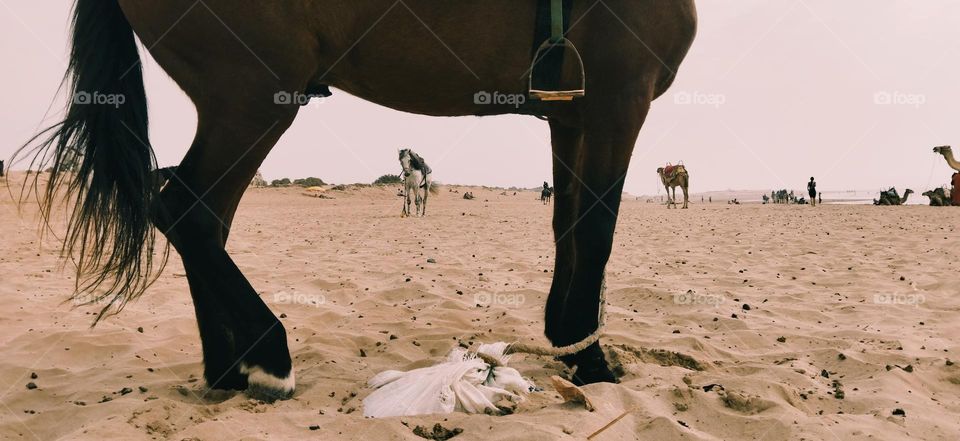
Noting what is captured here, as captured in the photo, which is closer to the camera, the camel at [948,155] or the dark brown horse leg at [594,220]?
the dark brown horse leg at [594,220]

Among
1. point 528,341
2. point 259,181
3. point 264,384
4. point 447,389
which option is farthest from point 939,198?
point 259,181

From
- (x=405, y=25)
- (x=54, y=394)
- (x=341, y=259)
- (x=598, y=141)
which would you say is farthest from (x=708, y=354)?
(x=341, y=259)

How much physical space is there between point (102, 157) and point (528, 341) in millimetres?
2419

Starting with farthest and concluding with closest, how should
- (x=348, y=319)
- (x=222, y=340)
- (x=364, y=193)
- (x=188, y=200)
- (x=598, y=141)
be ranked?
(x=364, y=193) → (x=348, y=319) → (x=598, y=141) → (x=222, y=340) → (x=188, y=200)

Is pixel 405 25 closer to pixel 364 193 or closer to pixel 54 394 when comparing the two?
pixel 54 394

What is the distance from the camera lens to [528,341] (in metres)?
3.63

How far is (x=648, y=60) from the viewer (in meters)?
2.76

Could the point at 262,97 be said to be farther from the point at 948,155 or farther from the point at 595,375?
the point at 948,155

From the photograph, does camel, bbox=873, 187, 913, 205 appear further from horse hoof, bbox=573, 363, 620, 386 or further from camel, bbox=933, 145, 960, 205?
horse hoof, bbox=573, 363, 620, 386

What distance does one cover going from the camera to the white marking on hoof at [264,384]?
2512 millimetres

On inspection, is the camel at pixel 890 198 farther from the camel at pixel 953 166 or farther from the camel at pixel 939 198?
the camel at pixel 953 166

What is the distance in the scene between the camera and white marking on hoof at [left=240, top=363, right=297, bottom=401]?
251 centimetres

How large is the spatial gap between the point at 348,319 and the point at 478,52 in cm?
237

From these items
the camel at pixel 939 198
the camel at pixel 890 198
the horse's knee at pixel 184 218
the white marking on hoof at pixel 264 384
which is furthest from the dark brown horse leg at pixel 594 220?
the camel at pixel 890 198
